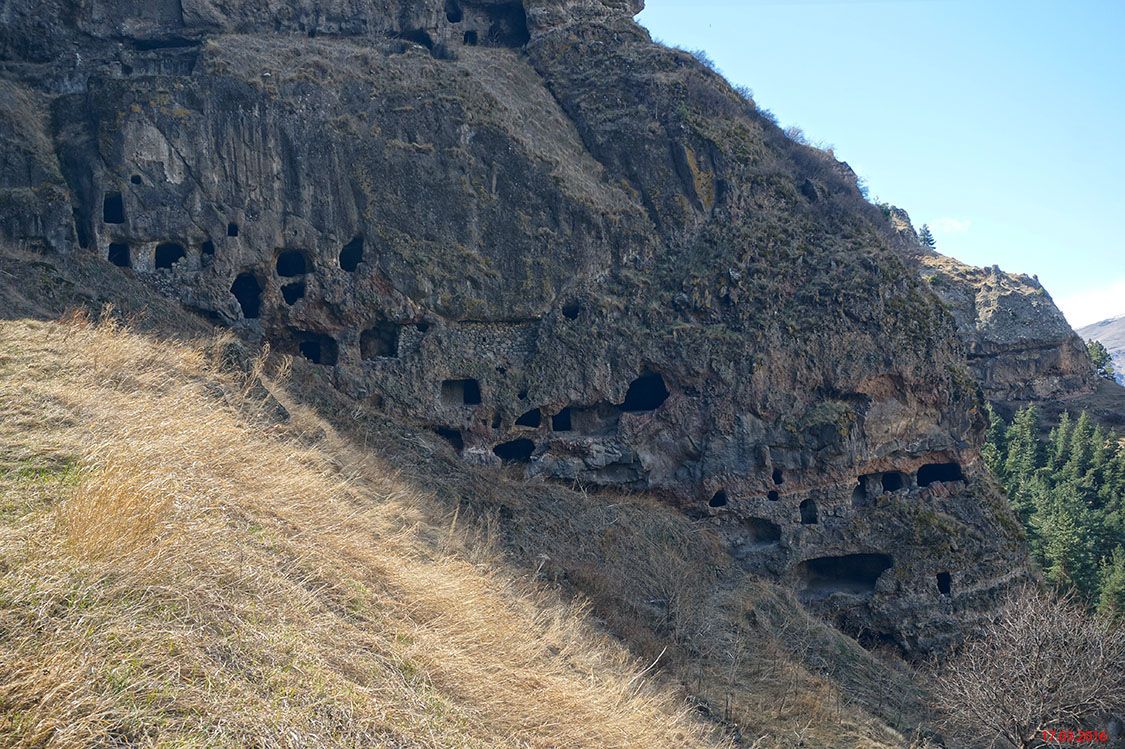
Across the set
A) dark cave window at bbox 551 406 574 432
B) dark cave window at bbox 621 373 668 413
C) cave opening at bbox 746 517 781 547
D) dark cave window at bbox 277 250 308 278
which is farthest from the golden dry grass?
dark cave window at bbox 621 373 668 413

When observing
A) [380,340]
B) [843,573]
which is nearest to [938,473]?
[843,573]

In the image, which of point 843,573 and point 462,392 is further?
point 843,573

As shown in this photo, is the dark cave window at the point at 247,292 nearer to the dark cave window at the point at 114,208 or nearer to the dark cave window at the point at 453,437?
the dark cave window at the point at 114,208

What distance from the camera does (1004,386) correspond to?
123 feet

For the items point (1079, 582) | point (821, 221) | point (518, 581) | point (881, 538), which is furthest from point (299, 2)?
point (1079, 582)

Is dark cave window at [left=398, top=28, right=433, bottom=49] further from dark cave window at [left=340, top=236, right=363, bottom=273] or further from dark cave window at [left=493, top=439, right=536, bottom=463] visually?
dark cave window at [left=493, top=439, right=536, bottom=463]

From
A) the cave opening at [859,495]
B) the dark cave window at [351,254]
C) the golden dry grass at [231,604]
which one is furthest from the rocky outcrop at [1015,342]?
the golden dry grass at [231,604]

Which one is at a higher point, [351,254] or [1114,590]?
[351,254]

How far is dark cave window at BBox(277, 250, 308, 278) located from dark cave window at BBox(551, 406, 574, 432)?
6494 millimetres

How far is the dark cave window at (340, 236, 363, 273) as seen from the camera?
18.5 meters

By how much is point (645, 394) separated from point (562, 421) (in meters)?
2.16

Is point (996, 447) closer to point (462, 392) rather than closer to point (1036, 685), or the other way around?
point (1036, 685)

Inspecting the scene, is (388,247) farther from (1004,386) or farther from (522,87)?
(1004,386)

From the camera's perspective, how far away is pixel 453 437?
18.1 metres
